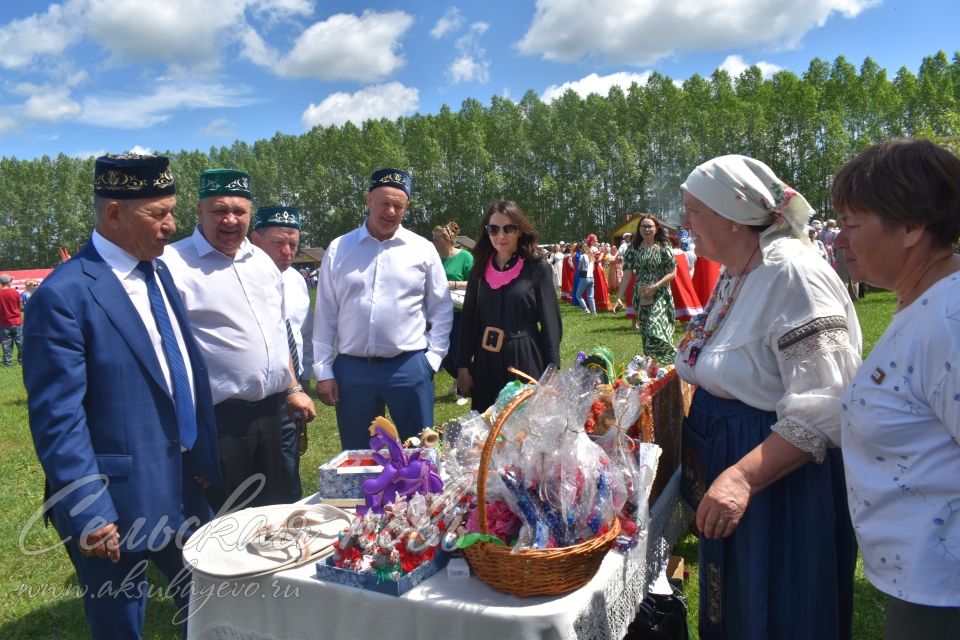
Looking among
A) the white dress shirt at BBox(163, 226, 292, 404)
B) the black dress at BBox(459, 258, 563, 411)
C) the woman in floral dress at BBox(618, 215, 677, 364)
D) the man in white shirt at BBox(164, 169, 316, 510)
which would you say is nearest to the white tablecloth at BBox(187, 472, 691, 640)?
the man in white shirt at BBox(164, 169, 316, 510)

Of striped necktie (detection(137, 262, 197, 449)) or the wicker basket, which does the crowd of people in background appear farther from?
the wicker basket

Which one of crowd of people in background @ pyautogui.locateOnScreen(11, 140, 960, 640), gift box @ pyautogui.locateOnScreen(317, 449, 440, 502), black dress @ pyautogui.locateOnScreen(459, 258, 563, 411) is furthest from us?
black dress @ pyautogui.locateOnScreen(459, 258, 563, 411)

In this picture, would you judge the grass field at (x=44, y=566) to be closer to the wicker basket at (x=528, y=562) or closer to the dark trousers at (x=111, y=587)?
the dark trousers at (x=111, y=587)

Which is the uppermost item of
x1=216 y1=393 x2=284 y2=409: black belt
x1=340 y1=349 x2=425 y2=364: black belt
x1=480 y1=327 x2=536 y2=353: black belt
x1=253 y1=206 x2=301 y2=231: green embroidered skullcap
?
x1=253 y1=206 x2=301 y2=231: green embroidered skullcap

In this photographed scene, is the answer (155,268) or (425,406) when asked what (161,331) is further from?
(425,406)

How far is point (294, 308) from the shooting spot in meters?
4.43

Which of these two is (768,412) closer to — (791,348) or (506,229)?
(791,348)

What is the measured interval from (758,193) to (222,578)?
198 centimetres

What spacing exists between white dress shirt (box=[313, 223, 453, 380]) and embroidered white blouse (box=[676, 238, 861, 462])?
6.50 ft

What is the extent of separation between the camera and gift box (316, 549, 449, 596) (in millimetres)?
1670

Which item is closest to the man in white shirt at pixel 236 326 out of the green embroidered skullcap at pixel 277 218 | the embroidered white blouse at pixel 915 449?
the green embroidered skullcap at pixel 277 218

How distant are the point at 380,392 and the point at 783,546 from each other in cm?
226

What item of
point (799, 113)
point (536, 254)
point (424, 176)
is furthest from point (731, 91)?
point (536, 254)

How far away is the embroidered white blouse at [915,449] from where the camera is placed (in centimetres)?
121
